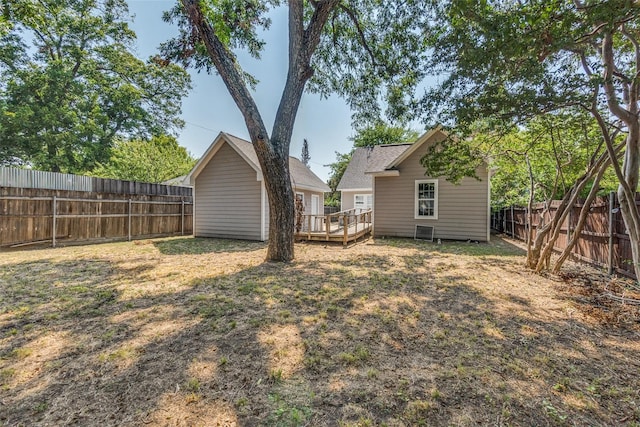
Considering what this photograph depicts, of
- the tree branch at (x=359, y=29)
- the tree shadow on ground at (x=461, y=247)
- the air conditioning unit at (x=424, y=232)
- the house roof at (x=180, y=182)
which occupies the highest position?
the tree branch at (x=359, y=29)

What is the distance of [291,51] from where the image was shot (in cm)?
698

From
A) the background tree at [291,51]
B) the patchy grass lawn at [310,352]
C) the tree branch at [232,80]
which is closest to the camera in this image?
the patchy grass lawn at [310,352]

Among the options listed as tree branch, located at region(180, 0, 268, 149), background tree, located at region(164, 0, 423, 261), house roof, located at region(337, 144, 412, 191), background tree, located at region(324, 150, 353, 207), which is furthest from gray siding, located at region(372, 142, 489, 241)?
background tree, located at region(324, 150, 353, 207)

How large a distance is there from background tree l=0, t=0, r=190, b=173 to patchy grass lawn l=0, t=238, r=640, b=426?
52.0 ft

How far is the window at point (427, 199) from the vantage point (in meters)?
11.2

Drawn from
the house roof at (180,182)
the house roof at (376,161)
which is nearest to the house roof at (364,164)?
the house roof at (376,161)

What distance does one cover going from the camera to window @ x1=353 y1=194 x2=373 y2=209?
59.9 feet

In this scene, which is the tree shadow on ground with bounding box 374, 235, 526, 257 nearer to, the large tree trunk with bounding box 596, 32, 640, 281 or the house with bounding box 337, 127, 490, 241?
the house with bounding box 337, 127, 490, 241

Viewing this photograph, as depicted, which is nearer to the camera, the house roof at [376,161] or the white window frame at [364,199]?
the house roof at [376,161]

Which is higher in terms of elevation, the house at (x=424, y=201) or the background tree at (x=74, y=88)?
the background tree at (x=74, y=88)

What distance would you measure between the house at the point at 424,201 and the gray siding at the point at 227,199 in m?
4.97

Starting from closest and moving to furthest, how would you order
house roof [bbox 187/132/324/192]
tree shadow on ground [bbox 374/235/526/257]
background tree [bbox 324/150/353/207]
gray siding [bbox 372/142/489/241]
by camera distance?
1. tree shadow on ground [bbox 374/235/526/257]
2. gray siding [bbox 372/142/489/241]
3. house roof [bbox 187/132/324/192]
4. background tree [bbox 324/150/353/207]

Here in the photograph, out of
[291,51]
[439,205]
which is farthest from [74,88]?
[439,205]

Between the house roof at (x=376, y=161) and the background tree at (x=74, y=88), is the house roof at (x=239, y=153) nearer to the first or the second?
the house roof at (x=376, y=161)
